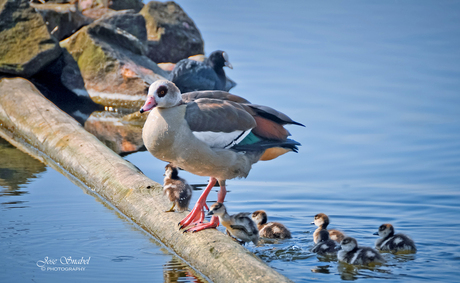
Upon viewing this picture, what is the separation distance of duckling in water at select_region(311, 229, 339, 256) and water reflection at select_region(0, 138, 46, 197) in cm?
306

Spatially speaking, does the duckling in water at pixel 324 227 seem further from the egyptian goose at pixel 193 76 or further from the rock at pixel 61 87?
the rock at pixel 61 87

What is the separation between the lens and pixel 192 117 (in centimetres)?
479

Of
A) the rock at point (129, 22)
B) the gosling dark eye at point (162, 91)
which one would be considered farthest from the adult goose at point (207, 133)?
the rock at point (129, 22)

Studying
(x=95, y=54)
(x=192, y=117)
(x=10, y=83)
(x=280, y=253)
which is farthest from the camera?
(x=95, y=54)

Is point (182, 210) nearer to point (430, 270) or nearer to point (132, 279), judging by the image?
point (132, 279)

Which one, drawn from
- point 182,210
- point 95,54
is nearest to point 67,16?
point 95,54

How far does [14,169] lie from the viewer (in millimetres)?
7441

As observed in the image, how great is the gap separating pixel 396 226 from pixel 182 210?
2.04m

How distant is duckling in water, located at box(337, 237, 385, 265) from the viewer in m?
4.76

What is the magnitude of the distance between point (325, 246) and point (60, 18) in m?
11.0

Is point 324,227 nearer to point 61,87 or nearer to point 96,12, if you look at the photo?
point 61,87

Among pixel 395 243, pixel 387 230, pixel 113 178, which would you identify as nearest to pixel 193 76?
pixel 113 178

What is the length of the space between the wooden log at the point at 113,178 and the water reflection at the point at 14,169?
0.17m

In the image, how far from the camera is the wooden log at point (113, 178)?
425cm
